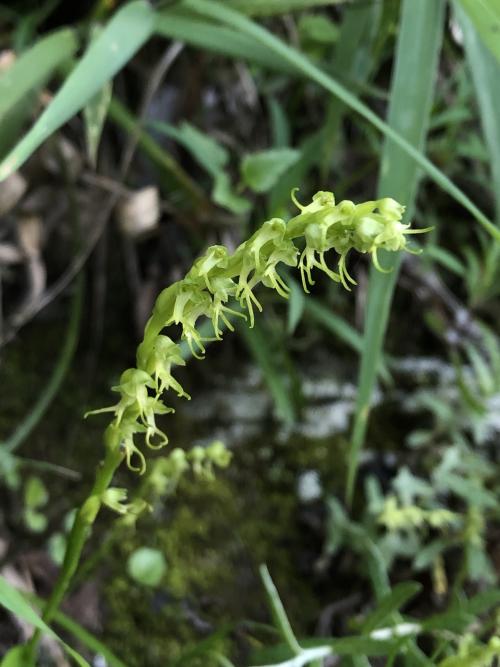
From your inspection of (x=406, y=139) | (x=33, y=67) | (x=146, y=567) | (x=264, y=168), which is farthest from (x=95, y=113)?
(x=146, y=567)

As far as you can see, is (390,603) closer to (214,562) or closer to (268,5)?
(214,562)

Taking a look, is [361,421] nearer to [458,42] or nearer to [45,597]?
[45,597]

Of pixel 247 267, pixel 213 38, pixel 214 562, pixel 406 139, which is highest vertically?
pixel 213 38

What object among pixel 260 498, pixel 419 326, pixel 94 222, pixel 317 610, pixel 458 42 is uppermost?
pixel 458 42

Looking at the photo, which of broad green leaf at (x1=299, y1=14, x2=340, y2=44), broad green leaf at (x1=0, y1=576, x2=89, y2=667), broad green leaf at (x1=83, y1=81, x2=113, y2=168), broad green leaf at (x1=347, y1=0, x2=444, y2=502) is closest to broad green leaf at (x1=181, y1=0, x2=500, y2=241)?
broad green leaf at (x1=347, y1=0, x2=444, y2=502)

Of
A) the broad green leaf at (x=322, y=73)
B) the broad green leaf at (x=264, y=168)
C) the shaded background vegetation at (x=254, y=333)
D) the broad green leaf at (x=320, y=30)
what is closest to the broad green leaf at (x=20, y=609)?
the shaded background vegetation at (x=254, y=333)

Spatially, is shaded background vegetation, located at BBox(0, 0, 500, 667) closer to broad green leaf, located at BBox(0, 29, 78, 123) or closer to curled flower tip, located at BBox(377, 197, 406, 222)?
broad green leaf, located at BBox(0, 29, 78, 123)

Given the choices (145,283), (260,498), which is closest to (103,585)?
(260,498)
